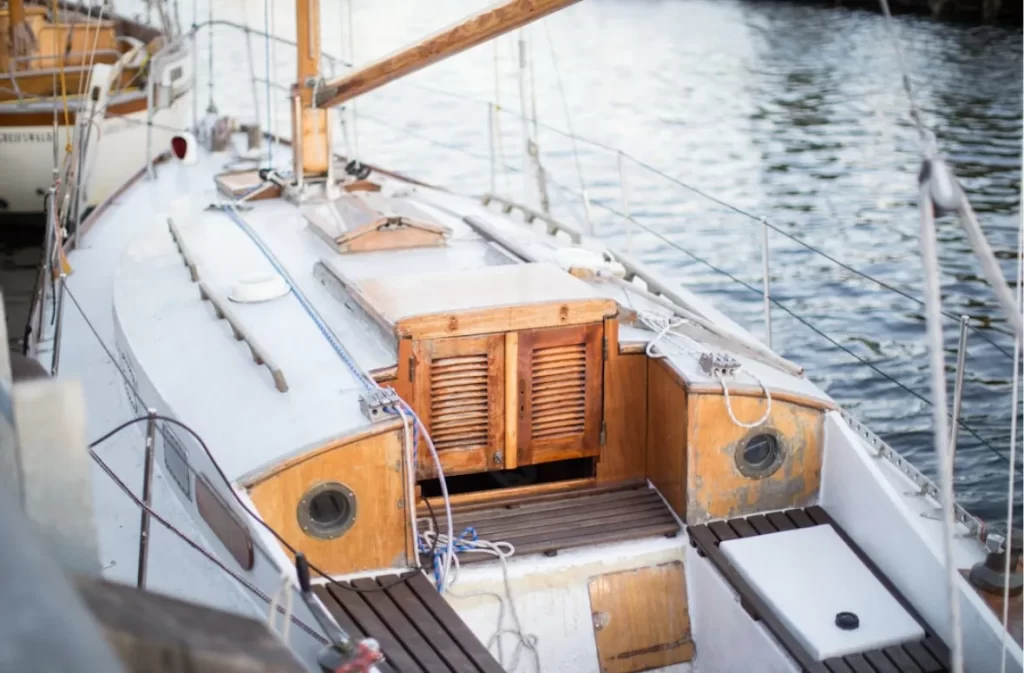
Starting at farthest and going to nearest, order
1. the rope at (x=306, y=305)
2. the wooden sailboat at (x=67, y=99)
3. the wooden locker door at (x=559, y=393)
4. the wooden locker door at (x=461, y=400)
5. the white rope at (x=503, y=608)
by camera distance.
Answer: the wooden sailboat at (x=67, y=99), the wooden locker door at (x=559, y=393), the wooden locker door at (x=461, y=400), the rope at (x=306, y=305), the white rope at (x=503, y=608)

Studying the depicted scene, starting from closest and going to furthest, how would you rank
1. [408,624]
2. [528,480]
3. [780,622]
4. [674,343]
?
1. [408,624]
2. [780,622]
3. [674,343]
4. [528,480]

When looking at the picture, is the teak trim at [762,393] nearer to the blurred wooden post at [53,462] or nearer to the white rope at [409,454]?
the white rope at [409,454]

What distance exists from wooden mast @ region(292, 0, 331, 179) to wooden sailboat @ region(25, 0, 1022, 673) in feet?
6.28

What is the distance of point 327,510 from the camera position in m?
5.05

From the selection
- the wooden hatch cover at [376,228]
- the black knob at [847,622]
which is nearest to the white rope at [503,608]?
the black knob at [847,622]

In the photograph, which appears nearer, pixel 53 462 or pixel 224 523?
pixel 53 462

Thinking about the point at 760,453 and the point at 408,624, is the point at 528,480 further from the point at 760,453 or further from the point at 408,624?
the point at 408,624

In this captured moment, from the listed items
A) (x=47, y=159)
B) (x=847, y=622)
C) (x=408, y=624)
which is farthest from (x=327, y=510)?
(x=47, y=159)

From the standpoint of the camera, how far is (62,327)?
801 centimetres

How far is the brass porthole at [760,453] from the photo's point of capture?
5598 mm

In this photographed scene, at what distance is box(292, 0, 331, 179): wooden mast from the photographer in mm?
8438

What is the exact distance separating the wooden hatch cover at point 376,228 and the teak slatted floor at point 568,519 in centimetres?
218

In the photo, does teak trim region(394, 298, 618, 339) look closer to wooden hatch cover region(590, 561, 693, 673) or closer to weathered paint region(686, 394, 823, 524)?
weathered paint region(686, 394, 823, 524)

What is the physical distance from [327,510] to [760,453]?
2.09 meters
